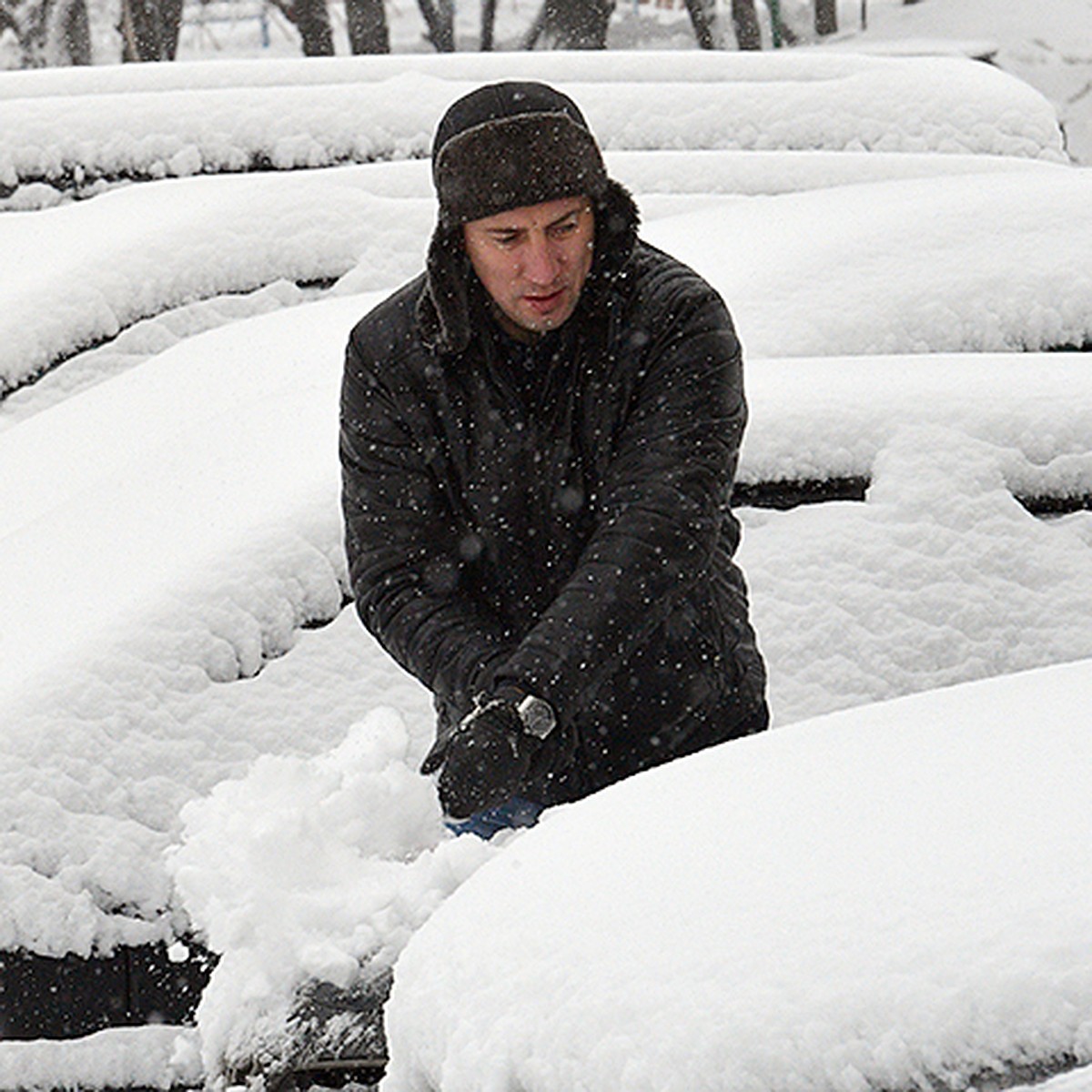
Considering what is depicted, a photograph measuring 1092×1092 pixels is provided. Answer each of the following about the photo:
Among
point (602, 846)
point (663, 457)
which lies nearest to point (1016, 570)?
point (663, 457)

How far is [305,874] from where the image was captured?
78.7 inches

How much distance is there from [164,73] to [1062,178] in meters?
3.31

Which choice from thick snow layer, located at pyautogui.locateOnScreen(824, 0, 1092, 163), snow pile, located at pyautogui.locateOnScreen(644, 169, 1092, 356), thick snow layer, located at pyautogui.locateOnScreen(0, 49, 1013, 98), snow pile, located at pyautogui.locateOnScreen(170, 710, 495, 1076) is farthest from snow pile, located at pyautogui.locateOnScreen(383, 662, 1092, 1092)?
thick snow layer, located at pyautogui.locateOnScreen(824, 0, 1092, 163)

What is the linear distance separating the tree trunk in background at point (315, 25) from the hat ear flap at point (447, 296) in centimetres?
1271

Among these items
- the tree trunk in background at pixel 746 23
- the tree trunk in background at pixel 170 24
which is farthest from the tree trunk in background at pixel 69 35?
the tree trunk in background at pixel 746 23

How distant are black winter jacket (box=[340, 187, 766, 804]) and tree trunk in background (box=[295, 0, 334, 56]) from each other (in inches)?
498

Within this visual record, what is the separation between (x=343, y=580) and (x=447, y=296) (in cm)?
75

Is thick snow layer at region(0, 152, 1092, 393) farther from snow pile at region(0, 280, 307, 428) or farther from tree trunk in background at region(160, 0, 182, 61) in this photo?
tree trunk in background at region(160, 0, 182, 61)

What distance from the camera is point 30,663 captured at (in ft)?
9.07

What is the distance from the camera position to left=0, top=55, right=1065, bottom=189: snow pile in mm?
5684

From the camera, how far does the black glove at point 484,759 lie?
2.07 m

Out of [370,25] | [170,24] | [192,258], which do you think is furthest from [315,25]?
[192,258]

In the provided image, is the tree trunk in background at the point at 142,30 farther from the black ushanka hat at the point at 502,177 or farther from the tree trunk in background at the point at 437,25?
the black ushanka hat at the point at 502,177

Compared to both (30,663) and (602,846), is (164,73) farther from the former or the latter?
(602,846)
